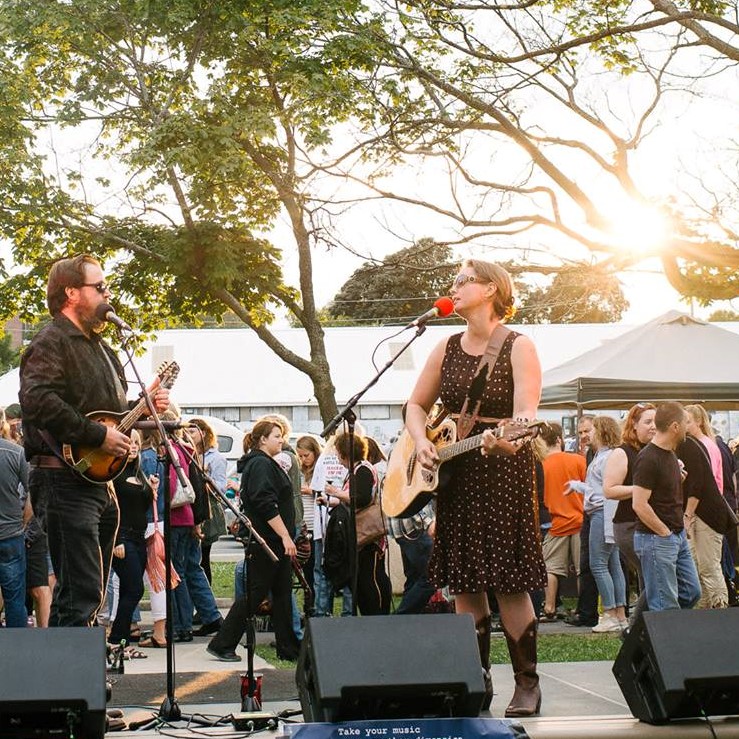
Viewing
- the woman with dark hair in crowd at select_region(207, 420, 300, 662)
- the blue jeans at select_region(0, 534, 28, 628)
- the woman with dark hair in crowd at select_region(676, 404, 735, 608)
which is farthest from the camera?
the woman with dark hair in crowd at select_region(676, 404, 735, 608)

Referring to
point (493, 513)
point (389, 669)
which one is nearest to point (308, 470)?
point (493, 513)

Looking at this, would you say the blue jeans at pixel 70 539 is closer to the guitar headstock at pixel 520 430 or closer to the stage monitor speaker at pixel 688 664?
the guitar headstock at pixel 520 430

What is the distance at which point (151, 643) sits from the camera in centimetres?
997

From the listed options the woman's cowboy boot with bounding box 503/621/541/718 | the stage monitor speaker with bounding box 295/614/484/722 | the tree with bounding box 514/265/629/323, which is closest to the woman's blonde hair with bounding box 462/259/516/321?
the woman's cowboy boot with bounding box 503/621/541/718

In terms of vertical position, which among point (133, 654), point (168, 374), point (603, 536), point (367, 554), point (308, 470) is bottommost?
point (133, 654)

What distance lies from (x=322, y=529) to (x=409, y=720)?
19.6 feet

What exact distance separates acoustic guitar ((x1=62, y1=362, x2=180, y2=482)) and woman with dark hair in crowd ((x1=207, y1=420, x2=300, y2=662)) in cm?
346

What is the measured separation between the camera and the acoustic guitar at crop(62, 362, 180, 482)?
5.18 metres

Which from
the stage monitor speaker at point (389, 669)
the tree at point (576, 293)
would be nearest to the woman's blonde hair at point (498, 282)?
the stage monitor speaker at point (389, 669)

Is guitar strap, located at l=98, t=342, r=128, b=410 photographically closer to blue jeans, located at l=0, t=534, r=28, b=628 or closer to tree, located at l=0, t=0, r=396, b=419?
blue jeans, located at l=0, t=534, r=28, b=628

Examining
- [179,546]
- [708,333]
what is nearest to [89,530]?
[179,546]

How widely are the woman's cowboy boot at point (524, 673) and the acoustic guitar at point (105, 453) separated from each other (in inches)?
79.6

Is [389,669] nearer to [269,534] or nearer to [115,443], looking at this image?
[115,443]

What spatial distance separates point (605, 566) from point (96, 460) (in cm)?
642
